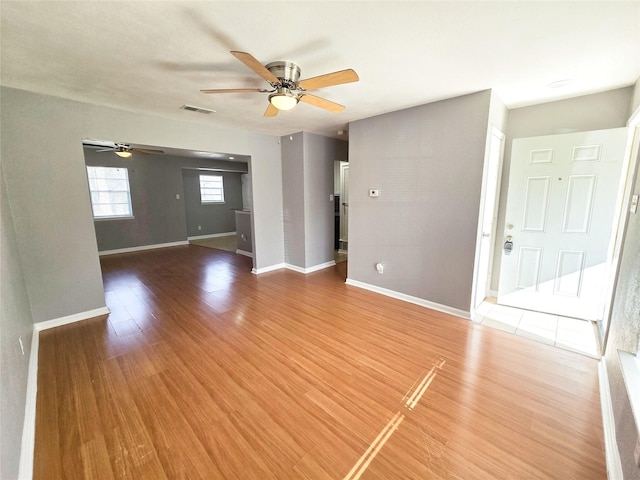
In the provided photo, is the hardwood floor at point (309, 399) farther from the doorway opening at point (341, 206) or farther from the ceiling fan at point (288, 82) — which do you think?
the doorway opening at point (341, 206)

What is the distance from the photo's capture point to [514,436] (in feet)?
5.13

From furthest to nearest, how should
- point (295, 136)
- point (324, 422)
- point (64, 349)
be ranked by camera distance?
point (295, 136) → point (64, 349) → point (324, 422)

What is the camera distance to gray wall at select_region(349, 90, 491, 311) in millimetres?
2854

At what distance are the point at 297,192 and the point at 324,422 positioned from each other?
368 centimetres

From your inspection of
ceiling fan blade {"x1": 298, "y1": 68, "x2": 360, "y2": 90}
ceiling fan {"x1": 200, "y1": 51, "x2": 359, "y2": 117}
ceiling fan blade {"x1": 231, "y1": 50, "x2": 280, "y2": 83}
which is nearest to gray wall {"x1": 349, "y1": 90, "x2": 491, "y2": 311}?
ceiling fan {"x1": 200, "y1": 51, "x2": 359, "y2": 117}

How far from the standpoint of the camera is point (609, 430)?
5.05 feet

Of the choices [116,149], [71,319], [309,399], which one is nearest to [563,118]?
[309,399]

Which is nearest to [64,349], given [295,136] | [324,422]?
[324,422]

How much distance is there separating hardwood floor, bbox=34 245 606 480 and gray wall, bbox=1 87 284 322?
19.3 inches

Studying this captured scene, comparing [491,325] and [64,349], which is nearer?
[64,349]

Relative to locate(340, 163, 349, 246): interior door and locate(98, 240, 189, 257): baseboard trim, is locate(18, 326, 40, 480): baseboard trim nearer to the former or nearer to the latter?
locate(98, 240, 189, 257): baseboard trim

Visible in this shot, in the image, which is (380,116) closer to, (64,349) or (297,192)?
(297,192)

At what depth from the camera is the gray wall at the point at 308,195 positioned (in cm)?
459

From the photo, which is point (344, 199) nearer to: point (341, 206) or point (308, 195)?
point (341, 206)
